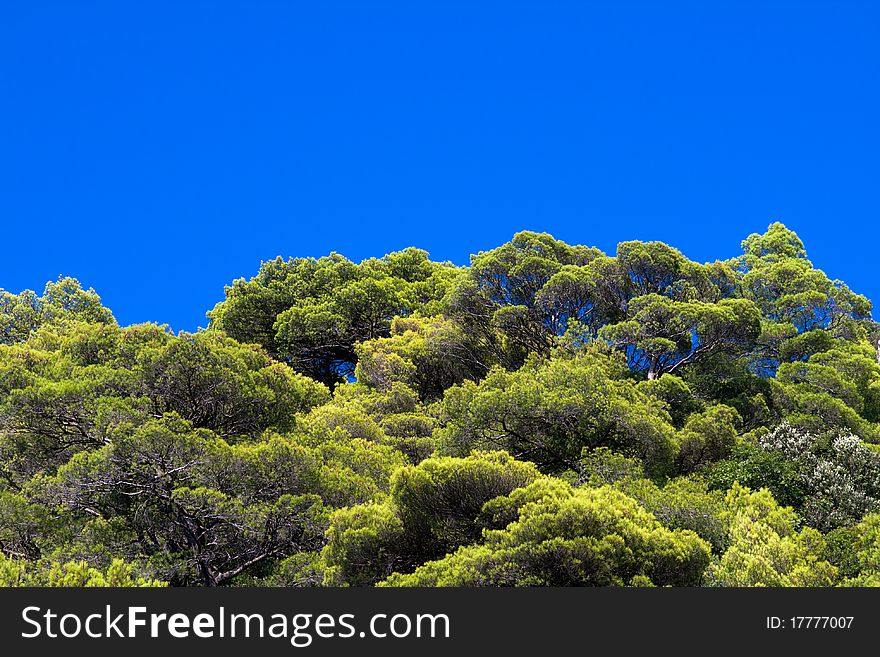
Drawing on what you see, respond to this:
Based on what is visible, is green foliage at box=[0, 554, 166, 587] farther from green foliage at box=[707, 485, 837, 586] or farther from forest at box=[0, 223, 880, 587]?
green foliage at box=[707, 485, 837, 586]

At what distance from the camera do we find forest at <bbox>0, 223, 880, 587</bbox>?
51.2 ft

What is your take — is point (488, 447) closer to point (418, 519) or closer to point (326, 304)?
point (418, 519)

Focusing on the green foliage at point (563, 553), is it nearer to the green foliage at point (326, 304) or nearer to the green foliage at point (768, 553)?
the green foliage at point (768, 553)

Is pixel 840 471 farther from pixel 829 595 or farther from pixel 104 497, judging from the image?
pixel 104 497

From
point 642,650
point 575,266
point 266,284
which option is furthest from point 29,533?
point 266,284

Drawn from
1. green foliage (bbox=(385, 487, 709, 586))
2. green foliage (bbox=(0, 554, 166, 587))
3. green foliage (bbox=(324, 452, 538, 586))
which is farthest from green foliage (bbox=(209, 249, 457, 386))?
green foliage (bbox=(0, 554, 166, 587))

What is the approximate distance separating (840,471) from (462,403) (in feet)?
33.1

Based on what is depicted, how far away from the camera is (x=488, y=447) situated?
73.4 ft

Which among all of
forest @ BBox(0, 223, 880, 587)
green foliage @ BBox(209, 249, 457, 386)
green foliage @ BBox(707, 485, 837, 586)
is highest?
green foliage @ BBox(209, 249, 457, 386)

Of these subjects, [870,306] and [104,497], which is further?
[870,306]

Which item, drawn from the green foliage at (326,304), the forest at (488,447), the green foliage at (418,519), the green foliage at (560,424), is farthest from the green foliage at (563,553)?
the green foliage at (326,304)

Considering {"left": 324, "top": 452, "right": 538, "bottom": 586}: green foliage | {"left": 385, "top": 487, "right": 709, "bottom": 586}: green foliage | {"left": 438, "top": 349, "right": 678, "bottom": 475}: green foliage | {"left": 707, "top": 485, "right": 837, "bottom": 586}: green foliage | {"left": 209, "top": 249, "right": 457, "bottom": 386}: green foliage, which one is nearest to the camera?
{"left": 385, "top": 487, "right": 709, "bottom": 586}: green foliage

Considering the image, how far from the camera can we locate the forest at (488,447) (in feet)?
51.2

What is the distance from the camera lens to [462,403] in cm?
2370
